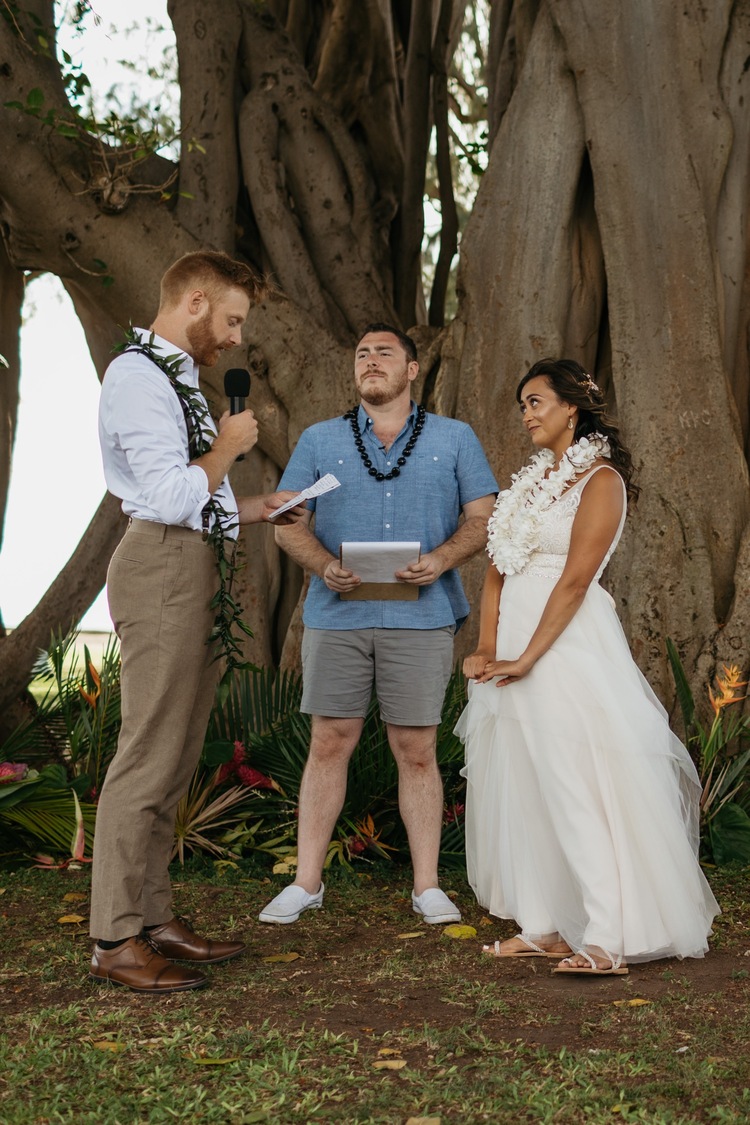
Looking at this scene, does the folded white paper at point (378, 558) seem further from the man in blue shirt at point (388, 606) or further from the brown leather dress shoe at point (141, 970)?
the brown leather dress shoe at point (141, 970)

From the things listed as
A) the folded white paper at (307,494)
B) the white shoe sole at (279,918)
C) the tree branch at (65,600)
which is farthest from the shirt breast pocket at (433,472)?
the tree branch at (65,600)

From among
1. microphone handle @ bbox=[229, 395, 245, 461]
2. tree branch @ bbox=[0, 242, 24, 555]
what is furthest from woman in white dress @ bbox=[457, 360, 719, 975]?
tree branch @ bbox=[0, 242, 24, 555]

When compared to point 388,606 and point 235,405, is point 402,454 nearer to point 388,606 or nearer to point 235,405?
point 388,606

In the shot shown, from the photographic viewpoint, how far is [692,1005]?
3773 mm

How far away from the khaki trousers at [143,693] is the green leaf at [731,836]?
2916 millimetres

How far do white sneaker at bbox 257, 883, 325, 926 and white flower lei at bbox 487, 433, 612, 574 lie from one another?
1509 millimetres

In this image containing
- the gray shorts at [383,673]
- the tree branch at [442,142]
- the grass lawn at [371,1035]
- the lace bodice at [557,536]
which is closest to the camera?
the grass lawn at [371,1035]

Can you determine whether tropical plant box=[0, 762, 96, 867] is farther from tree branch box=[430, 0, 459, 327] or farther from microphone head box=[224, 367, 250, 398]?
tree branch box=[430, 0, 459, 327]

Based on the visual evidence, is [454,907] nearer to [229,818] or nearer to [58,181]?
[229,818]

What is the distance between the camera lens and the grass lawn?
302cm

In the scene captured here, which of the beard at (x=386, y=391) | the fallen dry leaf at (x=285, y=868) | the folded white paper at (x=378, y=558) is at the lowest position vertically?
the fallen dry leaf at (x=285, y=868)

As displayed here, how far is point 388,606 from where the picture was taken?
16.0 feet

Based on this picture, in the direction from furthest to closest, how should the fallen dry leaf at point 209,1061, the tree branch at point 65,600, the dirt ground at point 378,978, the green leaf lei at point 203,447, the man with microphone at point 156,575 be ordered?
the tree branch at point 65,600 < the green leaf lei at point 203,447 < the man with microphone at point 156,575 < the dirt ground at point 378,978 < the fallen dry leaf at point 209,1061

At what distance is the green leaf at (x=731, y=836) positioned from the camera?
18.6ft
